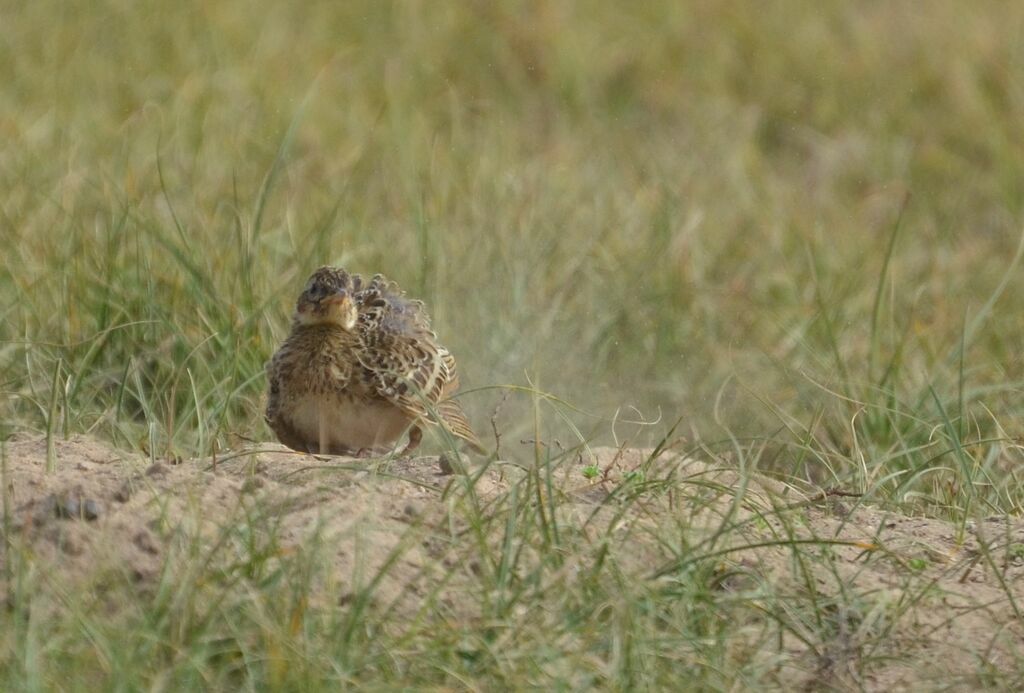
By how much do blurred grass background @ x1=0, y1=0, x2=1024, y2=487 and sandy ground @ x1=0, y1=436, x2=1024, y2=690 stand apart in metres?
0.43

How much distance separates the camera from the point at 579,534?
12.8 feet

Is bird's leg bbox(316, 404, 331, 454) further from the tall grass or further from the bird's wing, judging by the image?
the tall grass

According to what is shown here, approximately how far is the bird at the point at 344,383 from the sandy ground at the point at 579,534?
0.49 m

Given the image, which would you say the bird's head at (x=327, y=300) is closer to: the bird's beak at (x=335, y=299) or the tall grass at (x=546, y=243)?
the bird's beak at (x=335, y=299)

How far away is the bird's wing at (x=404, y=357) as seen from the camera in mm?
4895

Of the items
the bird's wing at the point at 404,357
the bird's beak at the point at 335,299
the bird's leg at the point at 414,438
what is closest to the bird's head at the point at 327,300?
the bird's beak at the point at 335,299

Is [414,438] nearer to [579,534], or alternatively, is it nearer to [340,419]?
[340,419]

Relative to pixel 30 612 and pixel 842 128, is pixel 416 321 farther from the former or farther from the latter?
pixel 842 128

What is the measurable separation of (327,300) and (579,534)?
4.36 ft

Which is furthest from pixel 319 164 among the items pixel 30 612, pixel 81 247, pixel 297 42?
pixel 30 612

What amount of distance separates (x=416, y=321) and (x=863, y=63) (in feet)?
17.0

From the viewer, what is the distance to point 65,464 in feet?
14.0

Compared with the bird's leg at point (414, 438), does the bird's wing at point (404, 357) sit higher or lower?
higher

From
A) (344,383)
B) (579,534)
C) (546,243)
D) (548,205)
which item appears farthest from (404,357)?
(548,205)
